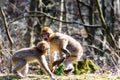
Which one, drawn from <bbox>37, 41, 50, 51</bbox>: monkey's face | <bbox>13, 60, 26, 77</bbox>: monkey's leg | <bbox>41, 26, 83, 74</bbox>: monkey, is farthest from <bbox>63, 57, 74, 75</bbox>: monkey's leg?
<bbox>13, 60, 26, 77</bbox>: monkey's leg

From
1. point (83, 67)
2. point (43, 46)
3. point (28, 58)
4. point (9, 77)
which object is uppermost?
point (43, 46)

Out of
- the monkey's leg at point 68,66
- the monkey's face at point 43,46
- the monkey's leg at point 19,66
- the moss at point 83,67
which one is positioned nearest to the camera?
the monkey's leg at point 19,66

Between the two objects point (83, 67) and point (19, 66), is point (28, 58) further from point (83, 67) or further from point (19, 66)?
point (83, 67)

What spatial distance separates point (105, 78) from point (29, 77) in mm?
1406

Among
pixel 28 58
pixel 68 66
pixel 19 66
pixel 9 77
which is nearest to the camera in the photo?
pixel 19 66

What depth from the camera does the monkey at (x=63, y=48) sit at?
910 centimetres

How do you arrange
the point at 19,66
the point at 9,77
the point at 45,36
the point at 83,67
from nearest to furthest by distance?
1. the point at 19,66
2. the point at 9,77
3. the point at 45,36
4. the point at 83,67

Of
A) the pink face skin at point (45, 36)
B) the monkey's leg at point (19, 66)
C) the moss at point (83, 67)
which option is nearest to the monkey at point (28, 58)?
the monkey's leg at point (19, 66)

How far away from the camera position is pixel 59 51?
9.27 m

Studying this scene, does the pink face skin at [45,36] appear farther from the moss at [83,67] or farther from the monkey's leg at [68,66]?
Answer: the moss at [83,67]

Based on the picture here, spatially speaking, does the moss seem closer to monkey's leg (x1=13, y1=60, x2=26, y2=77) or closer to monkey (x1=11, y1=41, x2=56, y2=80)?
monkey (x1=11, y1=41, x2=56, y2=80)

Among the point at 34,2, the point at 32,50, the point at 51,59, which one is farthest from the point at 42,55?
the point at 34,2

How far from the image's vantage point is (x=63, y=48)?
30.0 feet

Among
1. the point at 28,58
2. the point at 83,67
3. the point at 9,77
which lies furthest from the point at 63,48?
the point at 83,67
